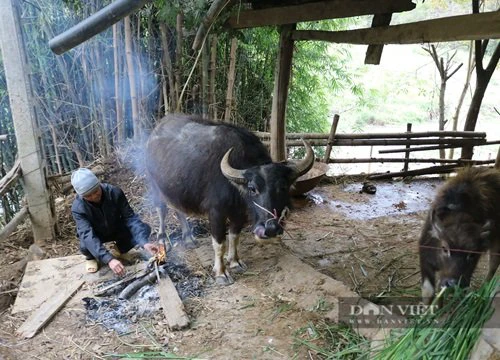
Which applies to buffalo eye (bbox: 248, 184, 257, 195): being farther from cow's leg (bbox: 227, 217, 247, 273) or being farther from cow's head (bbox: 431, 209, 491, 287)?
cow's head (bbox: 431, 209, 491, 287)

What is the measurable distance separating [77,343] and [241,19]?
4.33 metres

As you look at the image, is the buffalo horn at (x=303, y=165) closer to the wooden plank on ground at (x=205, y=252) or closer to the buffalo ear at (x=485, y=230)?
the wooden plank on ground at (x=205, y=252)

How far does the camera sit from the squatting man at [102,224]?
3947mm

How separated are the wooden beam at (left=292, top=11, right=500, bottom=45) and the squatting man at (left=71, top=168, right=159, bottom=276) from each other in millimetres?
3376

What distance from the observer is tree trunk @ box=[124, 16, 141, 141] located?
620cm

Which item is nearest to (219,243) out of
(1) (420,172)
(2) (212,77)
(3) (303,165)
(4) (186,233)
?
(4) (186,233)

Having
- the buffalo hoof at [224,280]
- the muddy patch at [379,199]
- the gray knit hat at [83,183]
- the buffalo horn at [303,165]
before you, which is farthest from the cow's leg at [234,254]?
the muddy patch at [379,199]

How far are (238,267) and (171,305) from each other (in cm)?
104

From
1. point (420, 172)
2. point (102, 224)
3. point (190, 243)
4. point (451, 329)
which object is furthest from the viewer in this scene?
point (420, 172)

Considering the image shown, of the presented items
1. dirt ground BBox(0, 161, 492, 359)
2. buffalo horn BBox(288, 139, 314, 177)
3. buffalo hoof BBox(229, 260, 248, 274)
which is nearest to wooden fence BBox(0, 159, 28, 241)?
dirt ground BBox(0, 161, 492, 359)

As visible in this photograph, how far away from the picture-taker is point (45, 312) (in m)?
3.51

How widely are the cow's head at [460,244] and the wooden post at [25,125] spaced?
444cm

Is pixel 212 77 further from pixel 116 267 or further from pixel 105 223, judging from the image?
pixel 116 267

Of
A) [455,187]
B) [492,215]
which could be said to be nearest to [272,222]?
[455,187]
